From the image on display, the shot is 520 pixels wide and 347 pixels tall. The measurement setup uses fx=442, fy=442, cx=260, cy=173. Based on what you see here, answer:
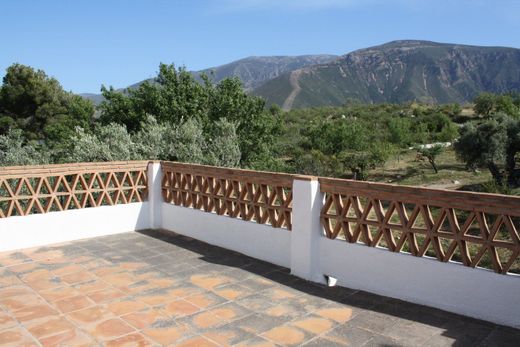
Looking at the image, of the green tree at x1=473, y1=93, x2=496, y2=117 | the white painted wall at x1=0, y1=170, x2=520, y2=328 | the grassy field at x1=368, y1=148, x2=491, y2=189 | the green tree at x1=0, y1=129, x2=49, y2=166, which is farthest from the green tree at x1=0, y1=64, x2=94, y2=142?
the green tree at x1=473, y1=93, x2=496, y2=117

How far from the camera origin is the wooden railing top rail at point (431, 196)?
3.34 metres

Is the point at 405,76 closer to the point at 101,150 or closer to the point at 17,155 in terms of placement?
the point at 17,155

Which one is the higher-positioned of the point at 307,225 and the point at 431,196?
the point at 431,196

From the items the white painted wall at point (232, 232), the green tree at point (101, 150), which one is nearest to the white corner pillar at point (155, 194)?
the white painted wall at point (232, 232)

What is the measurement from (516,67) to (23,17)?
429 ft

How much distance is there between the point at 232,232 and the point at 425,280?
2600 millimetres

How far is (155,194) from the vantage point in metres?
6.99

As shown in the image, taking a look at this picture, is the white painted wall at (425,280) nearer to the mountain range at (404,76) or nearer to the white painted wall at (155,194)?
the white painted wall at (155,194)

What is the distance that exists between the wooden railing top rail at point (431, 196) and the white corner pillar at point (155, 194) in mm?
3310

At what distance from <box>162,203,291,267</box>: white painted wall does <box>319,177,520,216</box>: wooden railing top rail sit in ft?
3.13

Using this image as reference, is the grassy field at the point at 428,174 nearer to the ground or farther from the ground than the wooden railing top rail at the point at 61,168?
nearer to the ground

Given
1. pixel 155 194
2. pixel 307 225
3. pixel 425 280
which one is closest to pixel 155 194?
pixel 155 194

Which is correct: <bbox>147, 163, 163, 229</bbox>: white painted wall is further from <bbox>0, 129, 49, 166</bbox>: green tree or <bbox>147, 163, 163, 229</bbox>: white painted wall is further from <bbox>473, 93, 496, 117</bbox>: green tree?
<bbox>473, 93, 496, 117</bbox>: green tree

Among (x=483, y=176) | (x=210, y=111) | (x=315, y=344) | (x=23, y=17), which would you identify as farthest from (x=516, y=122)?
(x=23, y=17)
